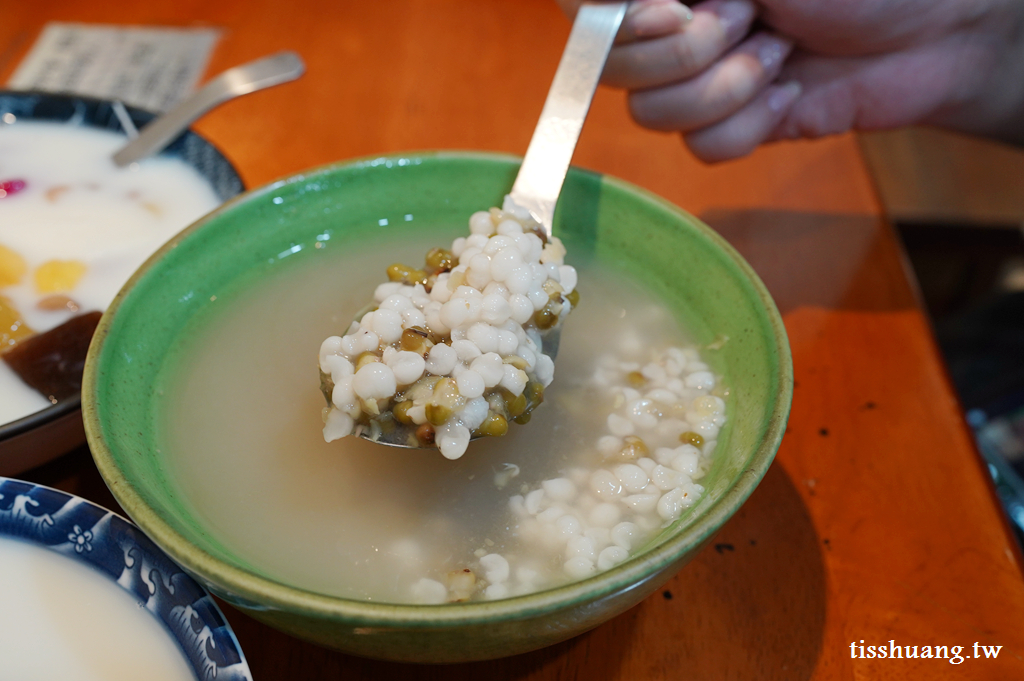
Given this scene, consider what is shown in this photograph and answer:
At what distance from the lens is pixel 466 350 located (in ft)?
2.71

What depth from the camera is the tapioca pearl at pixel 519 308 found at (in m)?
0.87

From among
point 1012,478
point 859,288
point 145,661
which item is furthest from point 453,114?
point 1012,478

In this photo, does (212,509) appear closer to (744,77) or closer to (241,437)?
(241,437)

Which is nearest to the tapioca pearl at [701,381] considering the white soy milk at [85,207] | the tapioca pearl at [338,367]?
the tapioca pearl at [338,367]

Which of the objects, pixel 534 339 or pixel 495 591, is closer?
pixel 495 591

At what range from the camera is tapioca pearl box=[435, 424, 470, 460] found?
799 millimetres

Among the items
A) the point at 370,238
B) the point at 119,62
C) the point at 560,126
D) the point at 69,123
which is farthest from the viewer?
the point at 119,62

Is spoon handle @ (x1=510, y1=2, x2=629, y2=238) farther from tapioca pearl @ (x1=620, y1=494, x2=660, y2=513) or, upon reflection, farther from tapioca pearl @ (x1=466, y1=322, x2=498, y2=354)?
tapioca pearl @ (x1=620, y1=494, x2=660, y2=513)

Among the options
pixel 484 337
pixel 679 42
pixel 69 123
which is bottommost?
pixel 69 123

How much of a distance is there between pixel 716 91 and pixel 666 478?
854mm

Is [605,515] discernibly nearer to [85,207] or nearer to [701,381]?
[701,381]

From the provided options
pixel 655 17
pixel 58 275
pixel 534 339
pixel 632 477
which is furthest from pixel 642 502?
pixel 58 275

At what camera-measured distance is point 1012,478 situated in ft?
6.23

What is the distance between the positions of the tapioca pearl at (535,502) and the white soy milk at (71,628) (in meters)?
0.41
